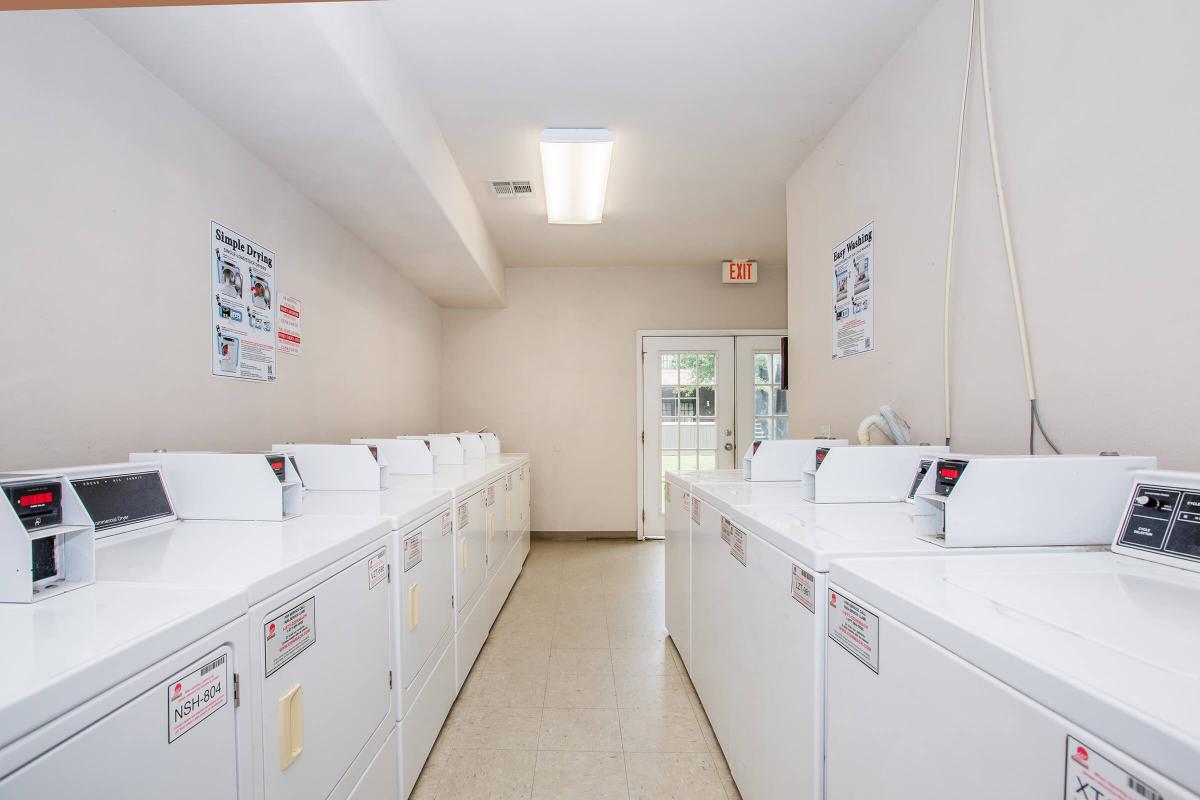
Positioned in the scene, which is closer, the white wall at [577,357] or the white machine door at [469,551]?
the white machine door at [469,551]

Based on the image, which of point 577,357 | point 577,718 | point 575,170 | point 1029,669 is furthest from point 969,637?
point 577,357

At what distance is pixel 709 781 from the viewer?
1.54 m

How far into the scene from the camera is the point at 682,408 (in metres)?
4.61

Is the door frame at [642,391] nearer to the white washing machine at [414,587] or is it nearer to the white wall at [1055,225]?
the white wall at [1055,225]

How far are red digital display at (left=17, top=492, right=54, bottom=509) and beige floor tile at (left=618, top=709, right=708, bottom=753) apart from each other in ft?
5.53

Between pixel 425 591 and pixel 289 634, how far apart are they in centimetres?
72

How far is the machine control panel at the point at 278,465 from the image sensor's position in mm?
1255

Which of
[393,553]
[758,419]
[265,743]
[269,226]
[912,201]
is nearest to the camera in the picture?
[265,743]

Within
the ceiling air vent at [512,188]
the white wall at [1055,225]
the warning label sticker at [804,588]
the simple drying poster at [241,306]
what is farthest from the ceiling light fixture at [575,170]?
the warning label sticker at [804,588]

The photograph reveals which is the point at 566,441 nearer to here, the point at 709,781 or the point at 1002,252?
the point at 709,781

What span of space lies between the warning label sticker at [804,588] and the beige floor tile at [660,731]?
3.38 ft

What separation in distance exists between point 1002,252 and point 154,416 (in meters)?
2.55

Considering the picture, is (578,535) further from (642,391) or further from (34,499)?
(34,499)

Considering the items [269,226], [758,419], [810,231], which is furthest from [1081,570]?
[758,419]
